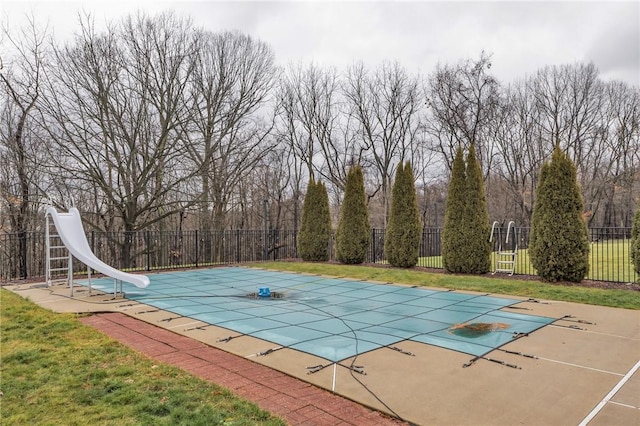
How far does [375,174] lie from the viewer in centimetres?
2545

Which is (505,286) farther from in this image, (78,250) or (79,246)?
(79,246)

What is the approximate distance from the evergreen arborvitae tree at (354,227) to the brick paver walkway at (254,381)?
26.7 feet

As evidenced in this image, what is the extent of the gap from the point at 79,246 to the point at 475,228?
28.1ft

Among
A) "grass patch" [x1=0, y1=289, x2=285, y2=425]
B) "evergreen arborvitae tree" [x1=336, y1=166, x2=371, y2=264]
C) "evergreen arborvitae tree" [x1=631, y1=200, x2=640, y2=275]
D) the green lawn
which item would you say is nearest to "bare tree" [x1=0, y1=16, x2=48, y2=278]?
"evergreen arborvitae tree" [x1=336, y1=166, x2=371, y2=264]

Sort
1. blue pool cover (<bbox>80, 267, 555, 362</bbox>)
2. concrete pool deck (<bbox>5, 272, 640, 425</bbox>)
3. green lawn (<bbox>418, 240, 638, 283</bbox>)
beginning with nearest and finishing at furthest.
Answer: concrete pool deck (<bbox>5, 272, 640, 425</bbox>)
blue pool cover (<bbox>80, 267, 555, 362</bbox>)
green lawn (<bbox>418, 240, 638, 283</bbox>)

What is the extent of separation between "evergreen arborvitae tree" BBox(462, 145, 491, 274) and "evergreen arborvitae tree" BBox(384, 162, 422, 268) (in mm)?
1650

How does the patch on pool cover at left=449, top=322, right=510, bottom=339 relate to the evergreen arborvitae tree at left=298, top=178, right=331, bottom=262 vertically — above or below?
below

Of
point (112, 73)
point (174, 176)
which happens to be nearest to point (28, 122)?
point (112, 73)

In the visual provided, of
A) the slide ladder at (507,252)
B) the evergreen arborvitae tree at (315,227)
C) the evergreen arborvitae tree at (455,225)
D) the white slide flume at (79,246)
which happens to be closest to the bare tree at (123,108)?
the evergreen arborvitae tree at (315,227)

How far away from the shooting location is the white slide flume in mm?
6938

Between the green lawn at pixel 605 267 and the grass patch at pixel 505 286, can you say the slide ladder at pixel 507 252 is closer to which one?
the green lawn at pixel 605 267

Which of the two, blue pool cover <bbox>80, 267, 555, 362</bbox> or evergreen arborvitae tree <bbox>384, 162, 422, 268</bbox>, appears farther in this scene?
evergreen arborvitae tree <bbox>384, 162, 422, 268</bbox>

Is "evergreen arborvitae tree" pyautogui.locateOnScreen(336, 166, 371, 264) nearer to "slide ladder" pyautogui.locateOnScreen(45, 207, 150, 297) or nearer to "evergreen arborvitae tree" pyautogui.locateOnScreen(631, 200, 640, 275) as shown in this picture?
"slide ladder" pyautogui.locateOnScreen(45, 207, 150, 297)

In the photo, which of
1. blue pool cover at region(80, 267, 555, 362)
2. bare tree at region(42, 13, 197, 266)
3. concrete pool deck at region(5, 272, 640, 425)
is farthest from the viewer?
bare tree at region(42, 13, 197, 266)
